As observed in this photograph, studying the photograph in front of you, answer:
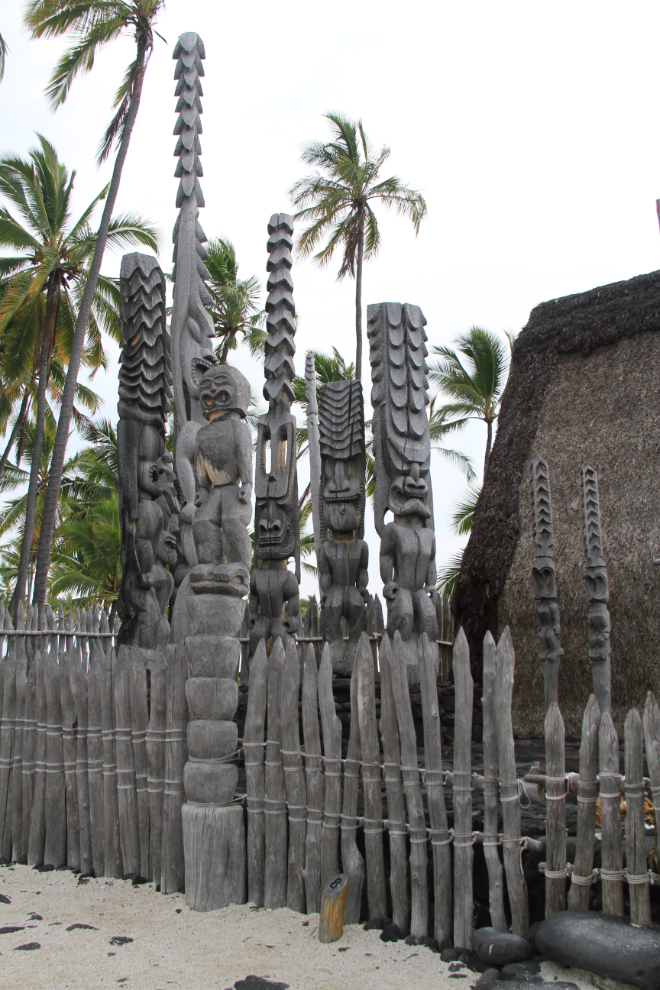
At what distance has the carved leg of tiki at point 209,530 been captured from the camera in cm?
448

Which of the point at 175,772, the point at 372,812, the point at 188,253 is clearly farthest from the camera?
the point at 188,253

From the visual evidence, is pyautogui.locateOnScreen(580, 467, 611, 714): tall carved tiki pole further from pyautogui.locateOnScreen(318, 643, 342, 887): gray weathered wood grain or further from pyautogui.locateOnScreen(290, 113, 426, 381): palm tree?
pyautogui.locateOnScreen(290, 113, 426, 381): palm tree

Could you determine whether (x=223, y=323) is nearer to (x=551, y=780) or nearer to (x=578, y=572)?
(x=578, y=572)

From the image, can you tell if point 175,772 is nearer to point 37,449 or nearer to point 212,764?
point 212,764

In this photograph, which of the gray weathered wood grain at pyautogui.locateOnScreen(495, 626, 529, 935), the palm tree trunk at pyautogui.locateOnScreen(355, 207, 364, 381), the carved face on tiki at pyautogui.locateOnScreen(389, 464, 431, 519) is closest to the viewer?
the gray weathered wood grain at pyautogui.locateOnScreen(495, 626, 529, 935)

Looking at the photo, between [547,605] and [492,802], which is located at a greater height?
[547,605]

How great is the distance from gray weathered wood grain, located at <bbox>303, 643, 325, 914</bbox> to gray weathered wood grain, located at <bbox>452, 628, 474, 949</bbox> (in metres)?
0.71

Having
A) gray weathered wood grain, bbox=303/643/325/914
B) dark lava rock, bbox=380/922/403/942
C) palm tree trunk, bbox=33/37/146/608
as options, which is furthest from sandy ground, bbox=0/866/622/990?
palm tree trunk, bbox=33/37/146/608

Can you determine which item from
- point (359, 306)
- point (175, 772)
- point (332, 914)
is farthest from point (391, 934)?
point (359, 306)

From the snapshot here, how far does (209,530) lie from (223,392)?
0.84 metres

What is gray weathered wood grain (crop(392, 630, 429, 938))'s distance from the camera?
3.38 m

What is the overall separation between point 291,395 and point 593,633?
4.07 metres

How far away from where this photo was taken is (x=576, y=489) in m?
8.37

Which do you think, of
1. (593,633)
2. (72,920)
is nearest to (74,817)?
(72,920)
